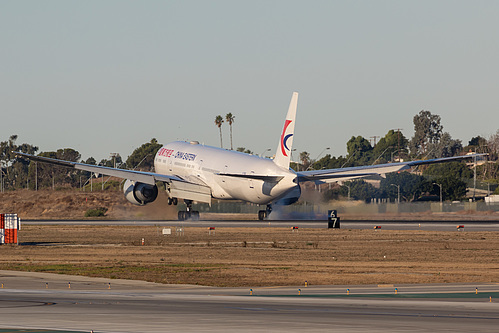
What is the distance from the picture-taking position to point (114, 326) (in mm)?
18891

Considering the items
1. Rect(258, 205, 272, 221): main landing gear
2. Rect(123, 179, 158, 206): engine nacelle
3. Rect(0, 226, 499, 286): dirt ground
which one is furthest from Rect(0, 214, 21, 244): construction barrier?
Rect(258, 205, 272, 221): main landing gear

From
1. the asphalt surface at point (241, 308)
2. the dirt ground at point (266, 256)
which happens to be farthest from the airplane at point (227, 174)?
the asphalt surface at point (241, 308)

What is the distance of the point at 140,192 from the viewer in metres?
84.2

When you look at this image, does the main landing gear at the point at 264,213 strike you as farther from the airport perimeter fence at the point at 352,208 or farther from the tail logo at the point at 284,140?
the tail logo at the point at 284,140

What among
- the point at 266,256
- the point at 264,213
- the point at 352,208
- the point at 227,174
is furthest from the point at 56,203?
the point at 266,256

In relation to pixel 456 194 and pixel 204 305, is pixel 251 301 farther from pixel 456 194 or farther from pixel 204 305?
pixel 456 194

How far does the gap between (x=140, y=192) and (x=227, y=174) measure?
1267cm

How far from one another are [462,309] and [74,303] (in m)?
10.7

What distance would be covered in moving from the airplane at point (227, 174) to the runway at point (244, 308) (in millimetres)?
44260

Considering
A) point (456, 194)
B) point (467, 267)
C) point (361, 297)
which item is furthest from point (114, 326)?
point (456, 194)

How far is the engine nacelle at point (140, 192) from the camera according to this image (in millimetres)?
84250

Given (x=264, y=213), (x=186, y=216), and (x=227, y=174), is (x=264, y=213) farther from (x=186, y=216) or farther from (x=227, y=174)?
(x=227, y=174)

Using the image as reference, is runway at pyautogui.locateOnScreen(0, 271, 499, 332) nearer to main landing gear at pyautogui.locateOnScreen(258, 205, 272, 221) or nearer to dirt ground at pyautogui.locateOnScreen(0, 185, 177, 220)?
main landing gear at pyautogui.locateOnScreen(258, 205, 272, 221)

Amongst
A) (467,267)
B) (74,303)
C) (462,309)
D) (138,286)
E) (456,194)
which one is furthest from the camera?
(456,194)
